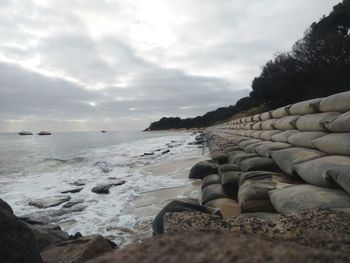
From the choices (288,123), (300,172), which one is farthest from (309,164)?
(288,123)

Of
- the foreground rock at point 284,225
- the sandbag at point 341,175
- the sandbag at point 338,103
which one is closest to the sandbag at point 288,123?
the sandbag at point 338,103

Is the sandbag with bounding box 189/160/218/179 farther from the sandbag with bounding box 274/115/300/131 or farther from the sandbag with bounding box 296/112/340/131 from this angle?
the sandbag with bounding box 296/112/340/131

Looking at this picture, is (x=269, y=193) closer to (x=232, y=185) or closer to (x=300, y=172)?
(x=300, y=172)

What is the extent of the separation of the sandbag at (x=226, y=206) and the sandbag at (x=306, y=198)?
68cm

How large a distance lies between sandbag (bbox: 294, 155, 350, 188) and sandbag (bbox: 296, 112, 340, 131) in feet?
3.89

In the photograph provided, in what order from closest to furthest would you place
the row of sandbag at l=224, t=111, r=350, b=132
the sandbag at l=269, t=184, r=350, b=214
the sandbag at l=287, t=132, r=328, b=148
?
1. the sandbag at l=269, t=184, r=350, b=214
2. the row of sandbag at l=224, t=111, r=350, b=132
3. the sandbag at l=287, t=132, r=328, b=148

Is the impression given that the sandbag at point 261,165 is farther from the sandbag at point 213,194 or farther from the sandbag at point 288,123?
the sandbag at point 288,123

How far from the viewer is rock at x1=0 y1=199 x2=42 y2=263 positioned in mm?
2527

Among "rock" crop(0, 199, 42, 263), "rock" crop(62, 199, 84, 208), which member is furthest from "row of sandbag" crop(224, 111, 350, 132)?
"rock" crop(62, 199, 84, 208)

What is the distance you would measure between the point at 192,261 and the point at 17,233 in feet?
7.01

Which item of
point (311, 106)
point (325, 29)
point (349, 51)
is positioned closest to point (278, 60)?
point (325, 29)

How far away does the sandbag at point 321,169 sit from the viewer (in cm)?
291

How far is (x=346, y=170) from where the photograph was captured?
2633 mm

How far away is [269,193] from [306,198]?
58 centimetres
